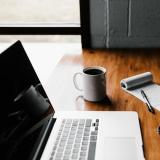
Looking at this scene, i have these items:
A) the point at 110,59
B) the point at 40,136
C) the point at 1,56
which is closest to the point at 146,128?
the point at 40,136

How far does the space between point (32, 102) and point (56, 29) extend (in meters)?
0.89

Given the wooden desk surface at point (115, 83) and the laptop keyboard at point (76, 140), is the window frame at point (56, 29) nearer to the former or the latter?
the wooden desk surface at point (115, 83)

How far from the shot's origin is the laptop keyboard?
841 millimetres

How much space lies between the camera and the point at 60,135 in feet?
3.05

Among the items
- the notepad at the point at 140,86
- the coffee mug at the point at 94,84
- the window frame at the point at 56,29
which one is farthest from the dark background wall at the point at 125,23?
the coffee mug at the point at 94,84

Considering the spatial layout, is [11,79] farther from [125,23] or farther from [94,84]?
[125,23]

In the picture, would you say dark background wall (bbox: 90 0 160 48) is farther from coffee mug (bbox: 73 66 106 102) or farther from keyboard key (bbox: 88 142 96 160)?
keyboard key (bbox: 88 142 96 160)

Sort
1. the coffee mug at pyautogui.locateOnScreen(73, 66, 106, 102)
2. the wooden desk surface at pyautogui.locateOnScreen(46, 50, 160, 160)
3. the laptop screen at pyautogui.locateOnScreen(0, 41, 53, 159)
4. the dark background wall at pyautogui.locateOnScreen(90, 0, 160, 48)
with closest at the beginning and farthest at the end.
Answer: the laptop screen at pyautogui.locateOnScreen(0, 41, 53, 159) → the wooden desk surface at pyautogui.locateOnScreen(46, 50, 160, 160) → the coffee mug at pyautogui.locateOnScreen(73, 66, 106, 102) → the dark background wall at pyautogui.locateOnScreen(90, 0, 160, 48)

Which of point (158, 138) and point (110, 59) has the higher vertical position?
point (158, 138)

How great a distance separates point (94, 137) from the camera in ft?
3.01

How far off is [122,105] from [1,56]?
18.0 inches

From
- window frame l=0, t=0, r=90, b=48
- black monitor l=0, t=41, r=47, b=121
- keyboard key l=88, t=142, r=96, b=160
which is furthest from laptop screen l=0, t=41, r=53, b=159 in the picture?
window frame l=0, t=0, r=90, b=48

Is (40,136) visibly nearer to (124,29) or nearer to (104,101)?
(104,101)

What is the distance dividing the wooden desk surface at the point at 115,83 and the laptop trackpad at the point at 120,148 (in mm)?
37
